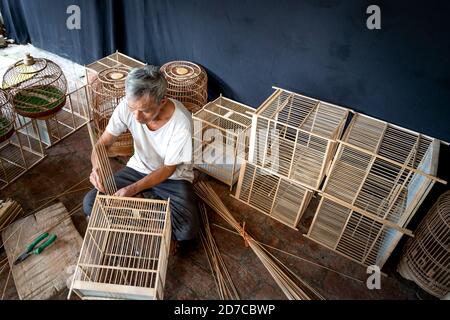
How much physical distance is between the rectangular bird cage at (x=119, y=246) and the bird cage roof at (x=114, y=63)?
1658 mm

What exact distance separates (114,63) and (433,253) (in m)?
3.14

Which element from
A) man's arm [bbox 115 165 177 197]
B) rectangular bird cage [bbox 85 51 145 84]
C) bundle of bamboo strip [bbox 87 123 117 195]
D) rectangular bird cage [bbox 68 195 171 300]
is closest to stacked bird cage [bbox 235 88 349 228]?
man's arm [bbox 115 165 177 197]

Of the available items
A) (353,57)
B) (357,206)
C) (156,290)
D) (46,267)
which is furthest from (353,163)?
(46,267)

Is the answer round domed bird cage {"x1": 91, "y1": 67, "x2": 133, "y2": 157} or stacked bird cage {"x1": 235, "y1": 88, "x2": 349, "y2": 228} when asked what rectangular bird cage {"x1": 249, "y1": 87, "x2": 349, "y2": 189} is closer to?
stacked bird cage {"x1": 235, "y1": 88, "x2": 349, "y2": 228}

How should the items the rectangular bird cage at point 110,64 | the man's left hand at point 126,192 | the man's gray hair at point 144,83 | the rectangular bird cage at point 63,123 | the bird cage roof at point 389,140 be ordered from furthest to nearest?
1. the rectangular bird cage at point 110,64
2. the rectangular bird cage at point 63,123
3. the bird cage roof at point 389,140
4. the man's left hand at point 126,192
5. the man's gray hair at point 144,83

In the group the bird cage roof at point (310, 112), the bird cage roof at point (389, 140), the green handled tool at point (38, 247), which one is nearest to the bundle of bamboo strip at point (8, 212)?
the green handled tool at point (38, 247)

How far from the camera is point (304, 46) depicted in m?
2.78

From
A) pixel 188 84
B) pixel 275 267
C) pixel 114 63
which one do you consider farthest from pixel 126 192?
pixel 114 63

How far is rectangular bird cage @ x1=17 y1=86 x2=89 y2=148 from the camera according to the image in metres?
3.11

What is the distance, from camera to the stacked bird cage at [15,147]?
2681mm

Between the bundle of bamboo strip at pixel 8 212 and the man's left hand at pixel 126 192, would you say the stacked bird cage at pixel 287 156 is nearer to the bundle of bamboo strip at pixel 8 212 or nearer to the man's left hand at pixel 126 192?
the man's left hand at pixel 126 192

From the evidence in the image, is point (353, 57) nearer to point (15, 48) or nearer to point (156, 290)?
point (156, 290)

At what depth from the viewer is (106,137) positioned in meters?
2.34

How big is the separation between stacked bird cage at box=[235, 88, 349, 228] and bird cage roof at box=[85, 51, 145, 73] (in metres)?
1.55
